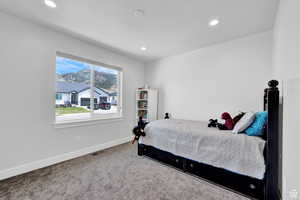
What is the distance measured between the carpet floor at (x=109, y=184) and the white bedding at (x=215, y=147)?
13.7 inches

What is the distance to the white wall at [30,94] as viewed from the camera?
2041 millimetres

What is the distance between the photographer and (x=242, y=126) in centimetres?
186

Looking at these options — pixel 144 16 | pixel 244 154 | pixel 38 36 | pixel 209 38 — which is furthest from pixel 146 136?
pixel 38 36

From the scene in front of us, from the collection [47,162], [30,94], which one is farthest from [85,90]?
[47,162]

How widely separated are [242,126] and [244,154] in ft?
1.27

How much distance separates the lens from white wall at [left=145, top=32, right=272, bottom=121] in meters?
2.57

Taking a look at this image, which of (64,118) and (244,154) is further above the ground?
(64,118)

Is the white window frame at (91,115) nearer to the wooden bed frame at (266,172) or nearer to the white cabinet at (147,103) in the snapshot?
the white cabinet at (147,103)

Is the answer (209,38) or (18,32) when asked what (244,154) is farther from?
(18,32)

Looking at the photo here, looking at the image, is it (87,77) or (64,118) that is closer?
(64,118)

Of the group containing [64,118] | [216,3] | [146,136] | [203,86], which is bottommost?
[146,136]

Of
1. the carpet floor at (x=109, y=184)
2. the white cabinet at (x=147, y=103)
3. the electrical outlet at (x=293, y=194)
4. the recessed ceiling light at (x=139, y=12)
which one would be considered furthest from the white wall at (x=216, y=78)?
the electrical outlet at (x=293, y=194)

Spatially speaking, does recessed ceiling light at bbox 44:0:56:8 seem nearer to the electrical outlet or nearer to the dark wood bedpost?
the dark wood bedpost

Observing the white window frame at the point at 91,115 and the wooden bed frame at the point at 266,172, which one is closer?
the wooden bed frame at the point at 266,172
